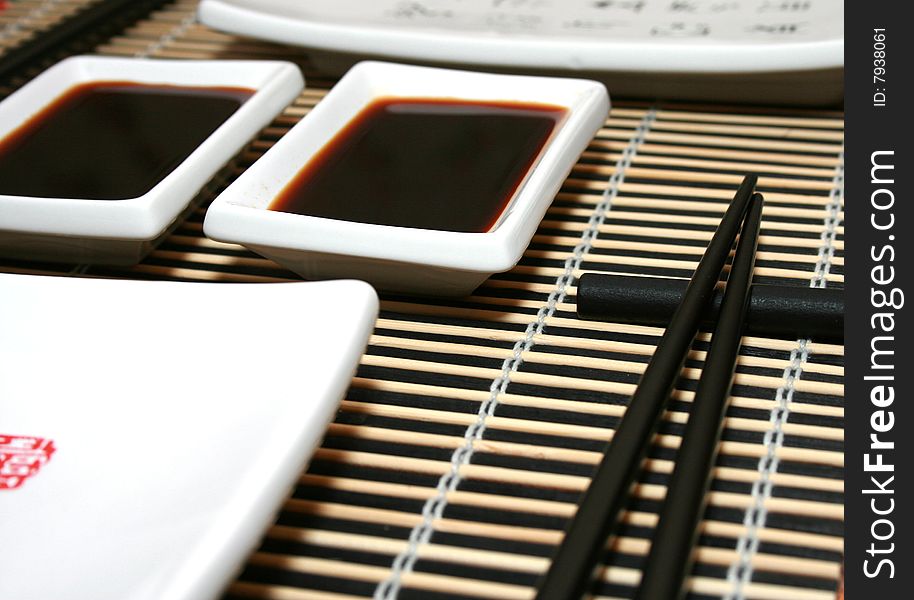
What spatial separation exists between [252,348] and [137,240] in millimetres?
200

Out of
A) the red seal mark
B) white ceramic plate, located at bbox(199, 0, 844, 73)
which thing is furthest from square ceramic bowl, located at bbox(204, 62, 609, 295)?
the red seal mark

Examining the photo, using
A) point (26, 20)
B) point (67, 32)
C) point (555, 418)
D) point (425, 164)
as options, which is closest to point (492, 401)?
point (555, 418)

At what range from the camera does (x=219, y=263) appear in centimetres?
101

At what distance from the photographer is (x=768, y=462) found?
2.41 ft

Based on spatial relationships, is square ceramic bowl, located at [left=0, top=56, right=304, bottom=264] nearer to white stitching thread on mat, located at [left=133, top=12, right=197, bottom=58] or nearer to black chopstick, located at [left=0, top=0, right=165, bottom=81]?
black chopstick, located at [left=0, top=0, right=165, bottom=81]

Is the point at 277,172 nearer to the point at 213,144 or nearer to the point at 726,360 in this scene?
the point at 213,144

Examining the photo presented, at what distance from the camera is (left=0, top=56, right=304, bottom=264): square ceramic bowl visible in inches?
35.0

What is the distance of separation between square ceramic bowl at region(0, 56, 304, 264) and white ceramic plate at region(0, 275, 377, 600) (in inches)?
3.0

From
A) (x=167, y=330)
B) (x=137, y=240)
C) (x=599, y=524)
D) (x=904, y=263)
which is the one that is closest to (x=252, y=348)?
(x=167, y=330)

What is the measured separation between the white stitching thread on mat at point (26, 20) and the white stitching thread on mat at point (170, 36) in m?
0.22

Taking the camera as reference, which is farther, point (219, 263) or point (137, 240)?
point (219, 263)

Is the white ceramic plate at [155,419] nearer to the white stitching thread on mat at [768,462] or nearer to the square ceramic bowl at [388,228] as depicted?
the square ceramic bowl at [388,228]

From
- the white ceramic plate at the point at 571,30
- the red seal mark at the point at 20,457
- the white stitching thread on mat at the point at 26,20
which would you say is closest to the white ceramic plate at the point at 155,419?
the red seal mark at the point at 20,457

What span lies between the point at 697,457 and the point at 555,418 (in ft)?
0.50
